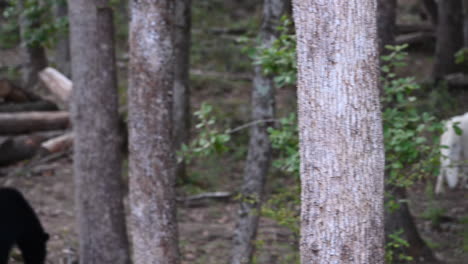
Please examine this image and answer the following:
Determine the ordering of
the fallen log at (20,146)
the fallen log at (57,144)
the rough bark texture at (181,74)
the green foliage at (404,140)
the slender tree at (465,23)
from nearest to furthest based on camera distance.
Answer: the green foliage at (404,140)
the rough bark texture at (181,74)
the fallen log at (57,144)
the fallen log at (20,146)
the slender tree at (465,23)

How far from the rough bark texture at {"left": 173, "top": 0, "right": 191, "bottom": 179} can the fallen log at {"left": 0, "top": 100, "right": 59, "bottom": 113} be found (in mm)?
2975

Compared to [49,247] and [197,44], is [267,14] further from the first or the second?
[197,44]

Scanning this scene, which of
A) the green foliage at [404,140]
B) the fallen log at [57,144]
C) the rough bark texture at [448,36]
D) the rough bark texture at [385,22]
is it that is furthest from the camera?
the rough bark texture at [448,36]

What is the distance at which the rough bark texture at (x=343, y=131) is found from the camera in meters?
2.72

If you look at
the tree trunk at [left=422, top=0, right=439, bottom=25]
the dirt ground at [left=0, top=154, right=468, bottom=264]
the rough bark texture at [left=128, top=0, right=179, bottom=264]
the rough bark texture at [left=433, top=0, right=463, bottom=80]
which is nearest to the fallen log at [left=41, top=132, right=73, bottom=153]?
the dirt ground at [left=0, top=154, right=468, bottom=264]

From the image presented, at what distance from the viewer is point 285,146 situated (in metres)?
4.97

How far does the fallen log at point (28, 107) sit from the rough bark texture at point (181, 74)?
2.97m

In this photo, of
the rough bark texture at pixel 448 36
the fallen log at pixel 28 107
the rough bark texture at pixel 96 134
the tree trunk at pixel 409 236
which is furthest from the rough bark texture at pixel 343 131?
the rough bark texture at pixel 448 36

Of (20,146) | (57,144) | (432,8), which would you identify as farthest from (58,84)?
(432,8)

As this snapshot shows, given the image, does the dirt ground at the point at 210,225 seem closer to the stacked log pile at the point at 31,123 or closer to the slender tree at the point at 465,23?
the stacked log pile at the point at 31,123

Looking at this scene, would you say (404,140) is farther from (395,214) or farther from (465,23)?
(465,23)

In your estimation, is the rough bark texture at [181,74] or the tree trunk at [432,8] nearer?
the rough bark texture at [181,74]

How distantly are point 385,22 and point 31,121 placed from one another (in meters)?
7.51

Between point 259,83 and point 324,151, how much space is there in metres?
4.11
